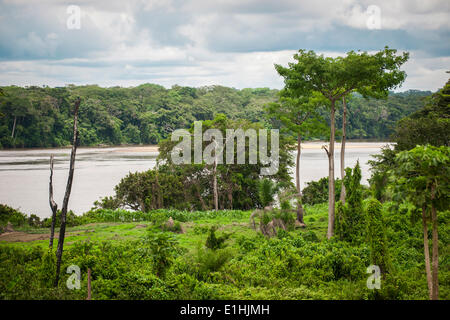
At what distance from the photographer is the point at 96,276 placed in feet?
28.4

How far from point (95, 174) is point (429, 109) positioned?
28521mm

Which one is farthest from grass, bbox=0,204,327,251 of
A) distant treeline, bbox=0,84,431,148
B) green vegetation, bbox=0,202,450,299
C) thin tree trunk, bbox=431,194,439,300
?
distant treeline, bbox=0,84,431,148

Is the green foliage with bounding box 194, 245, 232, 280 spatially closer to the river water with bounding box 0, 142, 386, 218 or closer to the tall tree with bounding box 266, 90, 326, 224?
the tall tree with bounding box 266, 90, 326, 224

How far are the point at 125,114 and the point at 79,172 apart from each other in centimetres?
2088

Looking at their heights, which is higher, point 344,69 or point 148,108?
point 148,108

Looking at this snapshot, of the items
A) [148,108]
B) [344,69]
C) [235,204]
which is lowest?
[235,204]

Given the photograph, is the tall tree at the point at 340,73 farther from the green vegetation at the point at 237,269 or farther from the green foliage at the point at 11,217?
the green foliage at the point at 11,217

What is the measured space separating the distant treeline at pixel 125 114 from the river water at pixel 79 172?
2124mm

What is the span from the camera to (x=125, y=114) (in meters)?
59.2

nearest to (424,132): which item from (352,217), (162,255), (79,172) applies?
(352,217)

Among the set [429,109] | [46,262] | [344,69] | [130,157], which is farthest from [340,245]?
[130,157]

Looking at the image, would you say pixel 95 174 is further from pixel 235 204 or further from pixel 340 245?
pixel 340 245

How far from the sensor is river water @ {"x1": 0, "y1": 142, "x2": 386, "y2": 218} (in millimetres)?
27875

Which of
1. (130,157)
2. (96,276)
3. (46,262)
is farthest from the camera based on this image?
(130,157)
